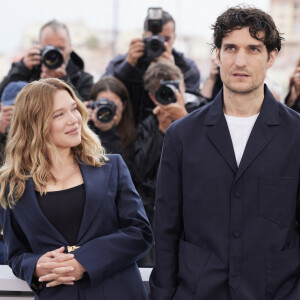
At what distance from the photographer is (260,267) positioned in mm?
1609

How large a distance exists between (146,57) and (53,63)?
0.56 meters

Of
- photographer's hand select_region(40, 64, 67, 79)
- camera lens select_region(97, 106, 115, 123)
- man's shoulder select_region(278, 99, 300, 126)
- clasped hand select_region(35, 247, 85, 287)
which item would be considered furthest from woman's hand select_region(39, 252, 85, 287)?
photographer's hand select_region(40, 64, 67, 79)

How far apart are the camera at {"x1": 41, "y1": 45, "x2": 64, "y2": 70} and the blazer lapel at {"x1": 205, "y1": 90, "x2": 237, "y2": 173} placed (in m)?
1.58

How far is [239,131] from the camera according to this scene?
167cm

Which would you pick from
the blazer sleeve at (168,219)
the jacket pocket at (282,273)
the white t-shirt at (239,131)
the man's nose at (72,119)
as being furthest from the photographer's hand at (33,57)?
the jacket pocket at (282,273)

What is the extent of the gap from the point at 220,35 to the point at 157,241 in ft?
2.23

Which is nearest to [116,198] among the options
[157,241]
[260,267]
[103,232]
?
[103,232]

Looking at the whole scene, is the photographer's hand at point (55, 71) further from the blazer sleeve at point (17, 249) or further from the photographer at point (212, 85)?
the blazer sleeve at point (17, 249)

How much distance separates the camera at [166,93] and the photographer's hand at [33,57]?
31.4 inches

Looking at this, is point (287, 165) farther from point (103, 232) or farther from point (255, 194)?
point (103, 232)

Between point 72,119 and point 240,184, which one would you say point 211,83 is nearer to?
point 72,119

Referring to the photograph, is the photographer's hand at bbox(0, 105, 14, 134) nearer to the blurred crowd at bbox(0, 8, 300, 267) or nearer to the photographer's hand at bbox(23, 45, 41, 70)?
the blurred crowd at bbox(0, 8, 300, 267)

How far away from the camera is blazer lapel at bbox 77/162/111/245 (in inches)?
74.5

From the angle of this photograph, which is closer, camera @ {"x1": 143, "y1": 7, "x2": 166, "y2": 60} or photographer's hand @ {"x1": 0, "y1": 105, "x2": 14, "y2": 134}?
photographer's hand @ {"x1": 0, "y1": 105, "x2": 14, "y2": 134}
